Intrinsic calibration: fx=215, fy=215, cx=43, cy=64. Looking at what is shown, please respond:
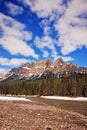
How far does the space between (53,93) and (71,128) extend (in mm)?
145232

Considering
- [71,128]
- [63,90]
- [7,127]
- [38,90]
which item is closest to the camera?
[7,127]

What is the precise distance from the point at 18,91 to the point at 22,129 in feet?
568

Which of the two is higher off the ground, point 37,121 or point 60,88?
point 60,88

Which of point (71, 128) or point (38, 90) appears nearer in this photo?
point (71, 128)

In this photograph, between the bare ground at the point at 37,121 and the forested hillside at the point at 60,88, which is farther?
the forested hillside at the point at 60,88

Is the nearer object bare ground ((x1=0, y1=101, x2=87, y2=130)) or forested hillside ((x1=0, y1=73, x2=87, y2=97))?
bare ground ((x1=0, y1=101, x2=87, y2=130))

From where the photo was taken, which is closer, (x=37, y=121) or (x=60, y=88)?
(x=37, y=121)

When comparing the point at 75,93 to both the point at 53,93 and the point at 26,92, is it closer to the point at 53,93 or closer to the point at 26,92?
the point at 53,93

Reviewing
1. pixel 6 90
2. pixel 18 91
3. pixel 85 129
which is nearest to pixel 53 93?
pixel 18 91

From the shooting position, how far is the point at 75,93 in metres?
148

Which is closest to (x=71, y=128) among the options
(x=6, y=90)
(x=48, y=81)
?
(x=48, y=81)

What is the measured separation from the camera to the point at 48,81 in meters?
177

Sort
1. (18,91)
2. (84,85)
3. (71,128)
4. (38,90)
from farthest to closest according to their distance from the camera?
1. (18,91)
2. (38,90)
3. (84,85)
4. (71,128)

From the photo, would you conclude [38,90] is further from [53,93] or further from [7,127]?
[7,127]
